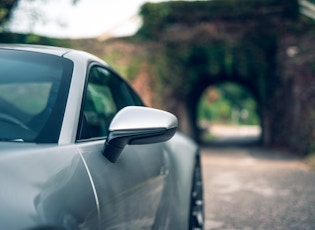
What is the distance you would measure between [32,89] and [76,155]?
107 centimetres

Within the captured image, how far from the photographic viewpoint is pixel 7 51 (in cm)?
227

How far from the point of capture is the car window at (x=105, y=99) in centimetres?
278

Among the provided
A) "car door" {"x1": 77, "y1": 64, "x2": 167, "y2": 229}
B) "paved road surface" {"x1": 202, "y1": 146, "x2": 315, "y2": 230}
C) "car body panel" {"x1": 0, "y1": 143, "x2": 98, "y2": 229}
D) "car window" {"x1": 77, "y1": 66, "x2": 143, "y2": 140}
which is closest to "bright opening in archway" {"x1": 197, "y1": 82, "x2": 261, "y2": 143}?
"paved road surface" {"x1": 202, "y1": 146, "x2": 315, "y2": 230}

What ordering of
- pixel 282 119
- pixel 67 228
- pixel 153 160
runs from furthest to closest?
pixel 282 119
pixel 153 160
pixel 67 228

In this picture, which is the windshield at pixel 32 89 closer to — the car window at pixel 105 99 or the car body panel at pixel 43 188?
the car body panel at pixel 43 188

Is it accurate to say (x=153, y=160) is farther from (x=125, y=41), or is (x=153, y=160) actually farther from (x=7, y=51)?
(x=125, y=41)

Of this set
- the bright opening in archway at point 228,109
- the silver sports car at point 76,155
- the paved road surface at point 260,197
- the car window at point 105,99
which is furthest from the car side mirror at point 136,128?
the bright opening in archway at point 228,109

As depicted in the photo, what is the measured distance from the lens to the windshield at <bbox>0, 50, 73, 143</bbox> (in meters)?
1.78

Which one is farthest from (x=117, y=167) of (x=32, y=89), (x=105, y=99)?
(x=105, y=99)

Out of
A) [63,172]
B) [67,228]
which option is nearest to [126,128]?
[63,172]

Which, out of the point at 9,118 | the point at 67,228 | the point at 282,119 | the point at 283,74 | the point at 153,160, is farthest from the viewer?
the point at 282,119

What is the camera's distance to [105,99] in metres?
3.10

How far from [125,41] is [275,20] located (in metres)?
5.84

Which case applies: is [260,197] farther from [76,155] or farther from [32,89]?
[76,155]
